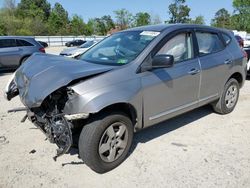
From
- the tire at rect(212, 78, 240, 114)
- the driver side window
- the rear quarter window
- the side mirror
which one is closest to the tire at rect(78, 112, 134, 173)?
the side mirror

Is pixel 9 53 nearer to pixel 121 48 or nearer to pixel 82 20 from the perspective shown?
pixel 121 48

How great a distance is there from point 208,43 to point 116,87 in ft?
7.77

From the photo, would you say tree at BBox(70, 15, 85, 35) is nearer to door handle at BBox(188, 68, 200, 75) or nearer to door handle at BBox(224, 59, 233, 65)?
door handle at BBox(224, 59, 233, 65)

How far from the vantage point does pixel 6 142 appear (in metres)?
4.50

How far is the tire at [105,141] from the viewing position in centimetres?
335

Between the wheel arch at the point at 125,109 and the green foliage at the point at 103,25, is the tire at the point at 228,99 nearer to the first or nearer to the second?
the wheel arch at the point at 125,109

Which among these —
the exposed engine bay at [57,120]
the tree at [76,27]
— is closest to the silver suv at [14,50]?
the exposed engine bay at [57,120]

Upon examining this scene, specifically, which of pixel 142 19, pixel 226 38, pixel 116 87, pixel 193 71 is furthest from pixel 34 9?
pixel 116 87

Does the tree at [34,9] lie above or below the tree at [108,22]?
above

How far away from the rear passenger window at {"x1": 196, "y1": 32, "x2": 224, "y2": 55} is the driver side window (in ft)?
0.85

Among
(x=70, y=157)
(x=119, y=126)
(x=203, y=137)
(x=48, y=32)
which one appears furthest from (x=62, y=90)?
(x=48, y=32)

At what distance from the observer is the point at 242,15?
59.9 metres

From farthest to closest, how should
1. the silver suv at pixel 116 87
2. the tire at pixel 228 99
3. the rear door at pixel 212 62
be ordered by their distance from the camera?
the tire at pixel 228 99
the rear door at pixel 212 62
the silver suv at pixel 116 87

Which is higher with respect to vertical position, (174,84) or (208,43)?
(208,43)
